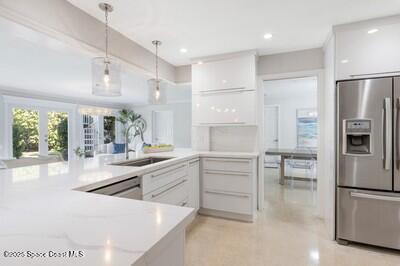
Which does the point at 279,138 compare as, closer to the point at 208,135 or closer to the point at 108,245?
the point at 208,135

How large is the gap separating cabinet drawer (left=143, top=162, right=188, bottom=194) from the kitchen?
0.04ft

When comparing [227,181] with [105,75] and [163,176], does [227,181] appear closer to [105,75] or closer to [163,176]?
[163,176]

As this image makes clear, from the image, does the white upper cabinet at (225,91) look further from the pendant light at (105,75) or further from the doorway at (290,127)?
the doorway at (290,127)

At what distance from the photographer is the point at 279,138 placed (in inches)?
255

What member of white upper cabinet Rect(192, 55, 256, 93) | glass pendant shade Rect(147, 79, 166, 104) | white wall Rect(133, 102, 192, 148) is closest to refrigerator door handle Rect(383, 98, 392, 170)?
white upper cabinet Rect(192, 55, 256, 93)

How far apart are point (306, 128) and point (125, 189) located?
5919 millimetres

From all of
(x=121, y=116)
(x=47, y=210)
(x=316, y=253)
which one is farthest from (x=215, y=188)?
(x=121, y=116)

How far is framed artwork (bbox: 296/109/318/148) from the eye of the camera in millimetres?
6085

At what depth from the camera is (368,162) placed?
6.82 ft

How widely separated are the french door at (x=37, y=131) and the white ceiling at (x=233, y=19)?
12.9 feet

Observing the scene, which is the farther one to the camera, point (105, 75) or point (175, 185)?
point (175, 185)

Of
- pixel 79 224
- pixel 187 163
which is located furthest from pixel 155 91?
pixel 79 224

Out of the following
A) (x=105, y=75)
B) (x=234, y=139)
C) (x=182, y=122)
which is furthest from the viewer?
(x=182, y=122)

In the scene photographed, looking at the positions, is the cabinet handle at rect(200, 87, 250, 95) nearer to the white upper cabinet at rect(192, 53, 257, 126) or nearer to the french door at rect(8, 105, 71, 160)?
the white upper cabinet at rect(192, 53, 257, 126)
